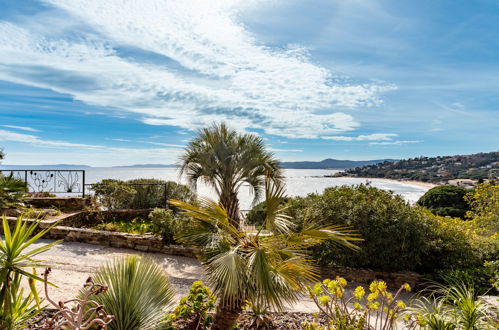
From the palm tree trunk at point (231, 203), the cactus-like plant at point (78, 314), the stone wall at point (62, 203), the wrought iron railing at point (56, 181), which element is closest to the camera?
the cactus-like plant at point (78, 314)

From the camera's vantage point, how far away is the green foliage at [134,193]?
11.5 m

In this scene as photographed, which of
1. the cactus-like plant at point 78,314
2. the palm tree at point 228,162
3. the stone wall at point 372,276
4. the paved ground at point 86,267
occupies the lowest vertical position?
the stone wall at point 372,276

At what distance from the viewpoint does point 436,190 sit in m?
23.8

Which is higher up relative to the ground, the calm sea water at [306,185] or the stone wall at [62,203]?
the calm sea water at [306,185]

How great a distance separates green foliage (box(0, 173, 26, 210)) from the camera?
9.16 metres

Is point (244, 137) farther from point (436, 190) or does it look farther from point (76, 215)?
point (436, 190)

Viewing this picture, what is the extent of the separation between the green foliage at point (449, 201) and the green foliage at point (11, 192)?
80.2 feet

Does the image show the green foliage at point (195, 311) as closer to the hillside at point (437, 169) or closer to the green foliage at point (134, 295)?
the green foliage at point (134, 295)

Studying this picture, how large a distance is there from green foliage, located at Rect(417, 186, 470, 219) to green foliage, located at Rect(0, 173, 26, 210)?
24.4 m

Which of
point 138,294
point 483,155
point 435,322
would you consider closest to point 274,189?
point 138,294

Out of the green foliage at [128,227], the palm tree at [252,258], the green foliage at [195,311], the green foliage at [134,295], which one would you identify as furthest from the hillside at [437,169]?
the green foliage at [134,295]

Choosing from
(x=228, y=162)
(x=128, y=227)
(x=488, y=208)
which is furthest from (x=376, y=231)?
(x=128, y=227)

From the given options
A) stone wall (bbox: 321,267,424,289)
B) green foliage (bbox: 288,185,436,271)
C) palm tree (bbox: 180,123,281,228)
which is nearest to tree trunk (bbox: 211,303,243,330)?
green foliage (bbox: 288,185,436,271)

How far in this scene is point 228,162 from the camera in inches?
347
